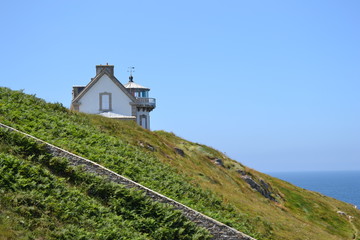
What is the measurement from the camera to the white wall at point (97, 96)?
5891 centimetres

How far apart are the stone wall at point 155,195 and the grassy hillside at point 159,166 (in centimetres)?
97

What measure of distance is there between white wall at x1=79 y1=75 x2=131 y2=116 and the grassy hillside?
30.3 feet

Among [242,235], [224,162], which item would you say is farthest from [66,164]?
[224,162]

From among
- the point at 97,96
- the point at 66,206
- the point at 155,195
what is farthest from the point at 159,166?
the point at 97,96

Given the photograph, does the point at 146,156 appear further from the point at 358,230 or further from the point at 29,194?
the point at 358,230

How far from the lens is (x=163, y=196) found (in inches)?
1107

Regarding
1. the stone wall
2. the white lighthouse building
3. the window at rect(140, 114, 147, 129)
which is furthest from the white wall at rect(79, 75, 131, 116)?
the stone wall

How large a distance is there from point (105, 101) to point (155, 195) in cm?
3244

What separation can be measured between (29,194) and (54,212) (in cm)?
133

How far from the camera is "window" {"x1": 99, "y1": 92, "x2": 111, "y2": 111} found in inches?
2325

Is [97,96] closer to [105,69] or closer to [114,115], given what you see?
[114,115]

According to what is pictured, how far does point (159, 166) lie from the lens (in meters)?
38.3

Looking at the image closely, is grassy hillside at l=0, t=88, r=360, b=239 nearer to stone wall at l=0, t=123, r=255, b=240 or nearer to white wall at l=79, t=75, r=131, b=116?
stone wall at l=0, t=123, r=255, b=240

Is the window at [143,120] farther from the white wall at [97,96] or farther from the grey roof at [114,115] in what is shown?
the white wall at [97,96]
